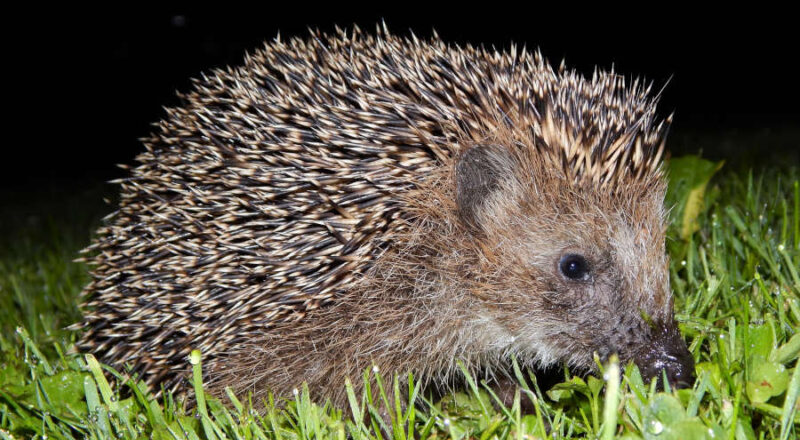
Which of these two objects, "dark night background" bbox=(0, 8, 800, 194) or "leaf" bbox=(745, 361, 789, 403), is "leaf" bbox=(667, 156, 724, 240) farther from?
"dark night background" bbox=(0, 8, 800, 194)

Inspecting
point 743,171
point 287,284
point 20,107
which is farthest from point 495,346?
point 20,107

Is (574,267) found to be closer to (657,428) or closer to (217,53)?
(657,428)

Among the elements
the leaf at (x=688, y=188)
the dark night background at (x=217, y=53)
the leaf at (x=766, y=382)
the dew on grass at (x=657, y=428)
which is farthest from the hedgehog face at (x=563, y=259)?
the dark night background at (x=217, y=53)

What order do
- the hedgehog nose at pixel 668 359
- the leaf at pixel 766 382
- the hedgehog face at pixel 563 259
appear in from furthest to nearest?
the hedgehog face at pixel 563 259, the hedgehog nose at pixel 668 359, the leaf at pixel 766 382

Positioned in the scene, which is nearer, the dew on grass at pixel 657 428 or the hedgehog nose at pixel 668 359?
the dew on grass at pixel 657 428

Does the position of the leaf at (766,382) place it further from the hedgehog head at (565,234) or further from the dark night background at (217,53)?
the dark night background at (217,53)

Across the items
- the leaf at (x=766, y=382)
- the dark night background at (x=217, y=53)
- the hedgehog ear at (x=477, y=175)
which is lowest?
the leaf at (x=766, y=382)

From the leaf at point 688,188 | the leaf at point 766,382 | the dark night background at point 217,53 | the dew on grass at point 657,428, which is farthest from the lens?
the dark night background at point 217,53
